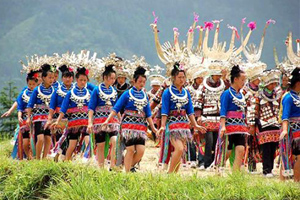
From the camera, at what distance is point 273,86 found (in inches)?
395

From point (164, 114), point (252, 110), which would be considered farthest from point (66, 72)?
point (252, 110)

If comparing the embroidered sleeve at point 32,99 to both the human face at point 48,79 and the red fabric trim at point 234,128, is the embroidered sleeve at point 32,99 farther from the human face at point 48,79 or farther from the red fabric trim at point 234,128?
the red fabric trim at point 234,128

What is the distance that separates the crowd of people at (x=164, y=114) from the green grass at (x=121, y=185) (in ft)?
4.30

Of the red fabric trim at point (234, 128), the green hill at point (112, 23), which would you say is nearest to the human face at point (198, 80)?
the red fabric trim at point (234, 128)

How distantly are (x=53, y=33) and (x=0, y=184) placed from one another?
67608 millimetres

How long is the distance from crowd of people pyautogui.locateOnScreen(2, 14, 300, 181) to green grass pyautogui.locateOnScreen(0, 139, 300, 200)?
51.6 inches

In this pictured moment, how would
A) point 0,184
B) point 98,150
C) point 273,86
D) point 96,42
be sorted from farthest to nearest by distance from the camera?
point 96,42 → point 273,86 → point 98,150 → point 0,184

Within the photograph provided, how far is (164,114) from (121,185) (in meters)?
2.05

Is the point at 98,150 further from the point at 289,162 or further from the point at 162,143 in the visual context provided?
the point at 289,162

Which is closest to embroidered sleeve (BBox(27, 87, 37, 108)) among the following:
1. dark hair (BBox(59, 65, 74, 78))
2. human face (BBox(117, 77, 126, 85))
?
dark hair (BBox(59, 65, 74, 78))

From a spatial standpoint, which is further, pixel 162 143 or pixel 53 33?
pixel 53 33

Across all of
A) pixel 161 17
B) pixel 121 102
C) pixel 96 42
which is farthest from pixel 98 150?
pixel 161 17

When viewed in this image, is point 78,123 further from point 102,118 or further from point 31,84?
point 31,84

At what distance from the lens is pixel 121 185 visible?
666 cm
